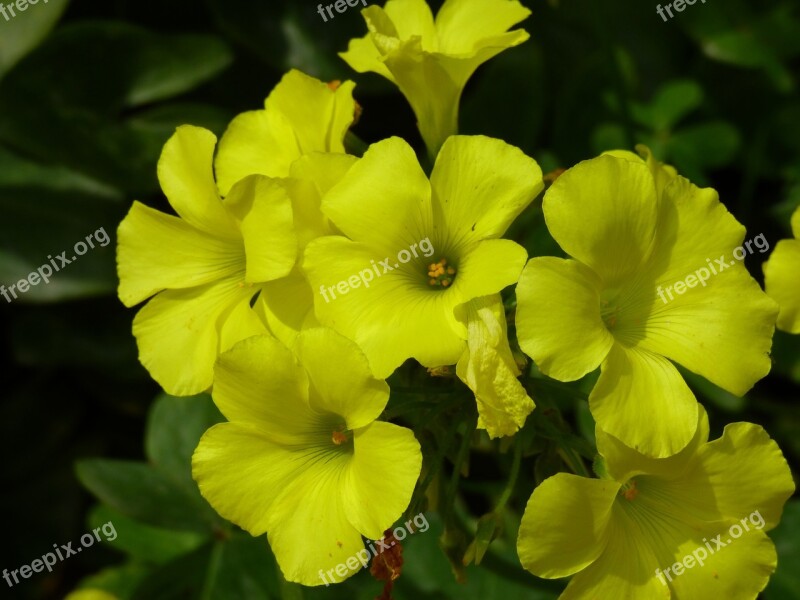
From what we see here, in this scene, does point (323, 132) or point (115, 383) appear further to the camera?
point (115, 383)

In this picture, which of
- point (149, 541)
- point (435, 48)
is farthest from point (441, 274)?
point (149, 541)

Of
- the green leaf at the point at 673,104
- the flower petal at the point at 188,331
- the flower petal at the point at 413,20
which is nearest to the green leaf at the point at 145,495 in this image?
the flower petal at the point at 188,331

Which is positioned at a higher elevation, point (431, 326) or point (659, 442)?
point (431, 326)

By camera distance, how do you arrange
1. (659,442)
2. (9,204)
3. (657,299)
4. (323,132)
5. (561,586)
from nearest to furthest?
1. (659,442)
2. (657,299)
3. (323,132)
4. (561,586)
5. (9,204)

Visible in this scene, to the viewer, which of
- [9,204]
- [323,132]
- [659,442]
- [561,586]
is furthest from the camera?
[9,204]

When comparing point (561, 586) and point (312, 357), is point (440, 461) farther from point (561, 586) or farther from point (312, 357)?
point (561, 586)

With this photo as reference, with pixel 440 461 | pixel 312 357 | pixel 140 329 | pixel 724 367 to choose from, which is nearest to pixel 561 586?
pixel 440 461

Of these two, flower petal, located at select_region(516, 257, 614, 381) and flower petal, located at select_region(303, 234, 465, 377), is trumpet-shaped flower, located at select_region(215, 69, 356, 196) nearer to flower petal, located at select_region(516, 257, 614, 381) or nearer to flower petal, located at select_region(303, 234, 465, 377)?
flower petal, located at select_region(303, 234, 465, 377)
